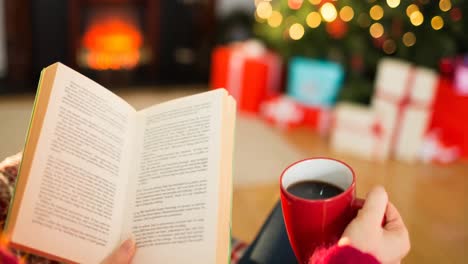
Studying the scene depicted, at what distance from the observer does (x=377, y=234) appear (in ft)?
2.44

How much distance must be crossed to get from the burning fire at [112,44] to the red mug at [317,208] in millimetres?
2213

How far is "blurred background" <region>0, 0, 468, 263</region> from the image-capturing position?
2172 mm

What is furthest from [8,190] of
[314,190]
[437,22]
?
[437,22]

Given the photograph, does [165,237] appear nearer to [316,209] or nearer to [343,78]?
[316,209]

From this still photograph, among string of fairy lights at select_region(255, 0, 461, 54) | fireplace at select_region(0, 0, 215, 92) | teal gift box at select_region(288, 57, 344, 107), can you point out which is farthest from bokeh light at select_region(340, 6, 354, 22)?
fireplace at select_region(0, 0, 215, 92)

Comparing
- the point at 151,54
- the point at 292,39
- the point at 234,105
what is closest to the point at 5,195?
the point at 234,105

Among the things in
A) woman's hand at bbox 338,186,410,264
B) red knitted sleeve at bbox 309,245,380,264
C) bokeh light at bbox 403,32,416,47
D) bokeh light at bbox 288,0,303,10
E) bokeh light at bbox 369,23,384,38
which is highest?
bokeh light at bbox 288,0,303,10

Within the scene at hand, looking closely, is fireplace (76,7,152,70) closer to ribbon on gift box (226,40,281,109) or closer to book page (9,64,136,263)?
ribbon on gift box (226,40,281,109)

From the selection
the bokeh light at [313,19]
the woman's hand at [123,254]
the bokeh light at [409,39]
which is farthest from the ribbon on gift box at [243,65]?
the woman's hand at [123,254]

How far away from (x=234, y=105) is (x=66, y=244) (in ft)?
1.02

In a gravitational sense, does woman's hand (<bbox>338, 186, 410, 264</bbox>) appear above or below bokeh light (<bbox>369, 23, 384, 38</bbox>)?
below

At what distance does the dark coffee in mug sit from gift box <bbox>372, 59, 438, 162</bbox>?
160 centimetres

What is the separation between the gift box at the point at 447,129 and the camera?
2.37 m

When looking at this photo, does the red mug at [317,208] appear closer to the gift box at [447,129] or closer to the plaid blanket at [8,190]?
the plaid blanket at [8,190]
